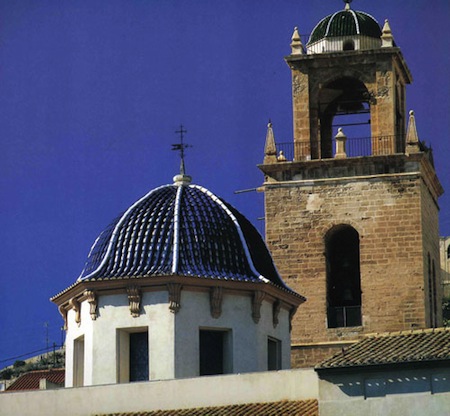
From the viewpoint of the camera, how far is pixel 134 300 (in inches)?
1956

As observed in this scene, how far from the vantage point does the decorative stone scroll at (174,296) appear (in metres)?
49.4

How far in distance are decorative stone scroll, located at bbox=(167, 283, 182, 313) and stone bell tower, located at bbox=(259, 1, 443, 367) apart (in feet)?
70.8

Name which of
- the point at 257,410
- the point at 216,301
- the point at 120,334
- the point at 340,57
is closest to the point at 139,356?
the point at 120,334

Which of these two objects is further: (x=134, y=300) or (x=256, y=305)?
(x=256, y=305)

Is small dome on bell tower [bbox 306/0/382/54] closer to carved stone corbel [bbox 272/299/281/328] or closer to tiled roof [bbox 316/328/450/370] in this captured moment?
carved stone corbel [bbox 272/299/281/328]

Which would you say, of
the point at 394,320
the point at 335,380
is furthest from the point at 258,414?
the point at 394,320

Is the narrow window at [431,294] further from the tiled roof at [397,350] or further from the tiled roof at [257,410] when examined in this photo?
the tiled roof at [397,350]

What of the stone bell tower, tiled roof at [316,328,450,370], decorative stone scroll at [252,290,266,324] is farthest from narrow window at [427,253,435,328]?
tiled roof at [316,328,450,370]

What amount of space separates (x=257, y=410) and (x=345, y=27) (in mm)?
29297

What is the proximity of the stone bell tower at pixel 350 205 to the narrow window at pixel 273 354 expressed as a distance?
19273 millimetres

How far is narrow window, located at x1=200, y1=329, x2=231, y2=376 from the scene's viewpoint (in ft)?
164

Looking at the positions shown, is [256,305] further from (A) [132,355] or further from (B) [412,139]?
(B) [412,139]

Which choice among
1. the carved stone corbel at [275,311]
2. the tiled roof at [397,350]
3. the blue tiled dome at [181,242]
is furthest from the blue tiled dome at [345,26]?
the tiled roof at [397,350]

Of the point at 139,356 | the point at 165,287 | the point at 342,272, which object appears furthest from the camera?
the point at 342,272
